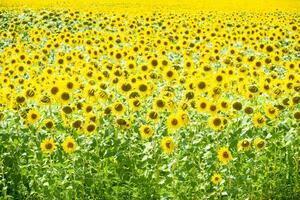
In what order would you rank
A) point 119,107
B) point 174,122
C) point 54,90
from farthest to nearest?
point 54,90 < point 119,107 < point 174,122

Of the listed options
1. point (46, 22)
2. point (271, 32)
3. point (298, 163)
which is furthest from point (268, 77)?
point (46, 22)

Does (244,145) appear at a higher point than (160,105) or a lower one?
lower

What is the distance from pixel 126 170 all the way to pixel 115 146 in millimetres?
338

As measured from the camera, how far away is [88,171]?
21.3ft

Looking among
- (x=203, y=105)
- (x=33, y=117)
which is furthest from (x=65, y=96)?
(x=203, y=105)

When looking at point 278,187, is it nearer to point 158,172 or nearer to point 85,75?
point 158,172

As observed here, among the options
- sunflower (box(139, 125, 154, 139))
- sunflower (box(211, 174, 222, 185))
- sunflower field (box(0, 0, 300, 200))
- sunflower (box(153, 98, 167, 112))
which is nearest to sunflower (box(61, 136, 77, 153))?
sunflower field (box(0, 0, 300, 200))

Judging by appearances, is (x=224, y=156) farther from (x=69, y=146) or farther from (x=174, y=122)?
(x=69, y=146)

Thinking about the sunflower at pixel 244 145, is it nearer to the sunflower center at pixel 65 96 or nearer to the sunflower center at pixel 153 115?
the sunflower center at pixel 153 115

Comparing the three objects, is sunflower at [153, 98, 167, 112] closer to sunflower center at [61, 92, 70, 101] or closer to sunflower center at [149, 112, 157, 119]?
sunflower center at [149, 112, 157, 119]

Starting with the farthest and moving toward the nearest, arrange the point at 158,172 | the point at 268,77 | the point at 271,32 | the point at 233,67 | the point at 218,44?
1. the point at 271,32
2. the point at 218,44
3. the point at 233,67
4. the point at 268,77
5. the point at 158,172

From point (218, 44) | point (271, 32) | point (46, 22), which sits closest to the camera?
point (218, 44)

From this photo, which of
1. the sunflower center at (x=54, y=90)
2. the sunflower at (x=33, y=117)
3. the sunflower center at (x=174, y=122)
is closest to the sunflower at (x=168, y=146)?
the sunflower center at (x=174, y=122)

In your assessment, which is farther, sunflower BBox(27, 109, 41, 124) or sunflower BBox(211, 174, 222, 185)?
sunflower BBox(27, 109, 41, 124)
